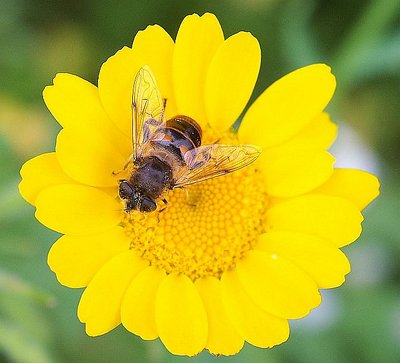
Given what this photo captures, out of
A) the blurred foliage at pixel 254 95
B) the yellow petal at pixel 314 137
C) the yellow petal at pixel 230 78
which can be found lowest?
the blurred foliage at pixel 254 95

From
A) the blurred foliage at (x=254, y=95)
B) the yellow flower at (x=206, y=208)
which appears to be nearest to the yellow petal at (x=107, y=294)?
the yellow flower at (x=206, y=208)

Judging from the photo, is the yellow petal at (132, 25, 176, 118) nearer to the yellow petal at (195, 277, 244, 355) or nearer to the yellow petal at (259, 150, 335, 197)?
the yellow petal at (259, 150, 335, 197)

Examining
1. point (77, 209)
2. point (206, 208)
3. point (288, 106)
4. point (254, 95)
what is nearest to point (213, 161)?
point (206, 208)

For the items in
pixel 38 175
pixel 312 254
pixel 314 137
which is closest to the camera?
pixel 38 175

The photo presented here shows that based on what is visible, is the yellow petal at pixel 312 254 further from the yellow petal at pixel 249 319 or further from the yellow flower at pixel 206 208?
the yellow petal at pixel 249 319

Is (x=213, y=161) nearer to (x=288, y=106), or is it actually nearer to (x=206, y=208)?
(x=206, y=208)

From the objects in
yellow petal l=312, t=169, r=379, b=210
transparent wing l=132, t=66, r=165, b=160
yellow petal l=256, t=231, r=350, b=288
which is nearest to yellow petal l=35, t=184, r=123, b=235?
transparent wing l=132, t=66, r=165, b=160

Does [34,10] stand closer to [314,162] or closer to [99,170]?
[99,170]
